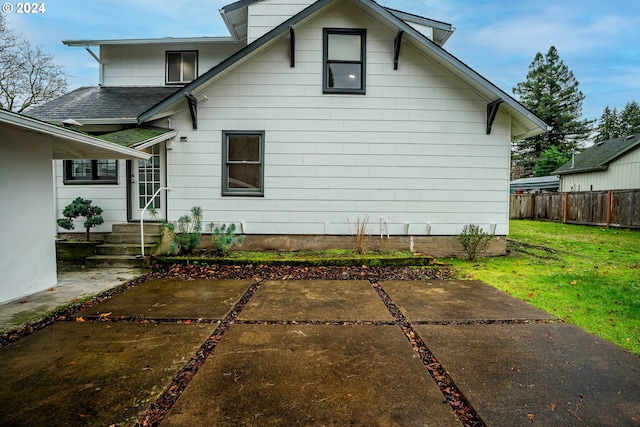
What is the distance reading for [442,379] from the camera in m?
2.27

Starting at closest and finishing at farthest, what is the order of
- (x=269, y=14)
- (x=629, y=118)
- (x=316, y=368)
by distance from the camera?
1. (x=316, y=368)
2. (x=269, y=14)
3. (x=629, y=118)

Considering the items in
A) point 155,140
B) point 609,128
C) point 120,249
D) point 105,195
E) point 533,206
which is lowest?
point 120,249

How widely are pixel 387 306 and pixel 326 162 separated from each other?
167 inches

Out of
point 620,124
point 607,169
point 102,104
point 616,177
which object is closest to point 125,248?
point 102,104

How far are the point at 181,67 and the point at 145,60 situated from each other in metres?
1.11

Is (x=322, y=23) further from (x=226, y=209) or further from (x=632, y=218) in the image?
(x=632, y=218)

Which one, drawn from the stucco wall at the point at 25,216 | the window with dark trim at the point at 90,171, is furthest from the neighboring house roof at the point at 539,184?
the stucco wall at the point at 25,216

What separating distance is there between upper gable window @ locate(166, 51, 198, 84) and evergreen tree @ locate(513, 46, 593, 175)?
119 ft

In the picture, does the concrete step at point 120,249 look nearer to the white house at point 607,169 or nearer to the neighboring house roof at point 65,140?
the neighboring house roof at point 65,140

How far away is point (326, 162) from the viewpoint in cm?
736

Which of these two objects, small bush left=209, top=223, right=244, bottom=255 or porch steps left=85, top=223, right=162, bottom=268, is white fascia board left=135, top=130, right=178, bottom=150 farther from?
small bush left=209, top=223, right=244, bottom=255

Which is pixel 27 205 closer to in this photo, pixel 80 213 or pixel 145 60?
pixel 80 213

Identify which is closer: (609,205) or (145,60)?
(145,60)

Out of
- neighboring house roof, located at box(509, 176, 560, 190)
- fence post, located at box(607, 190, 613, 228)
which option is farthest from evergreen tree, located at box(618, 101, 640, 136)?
fence post, located at box(607, 190, 613, 228)
